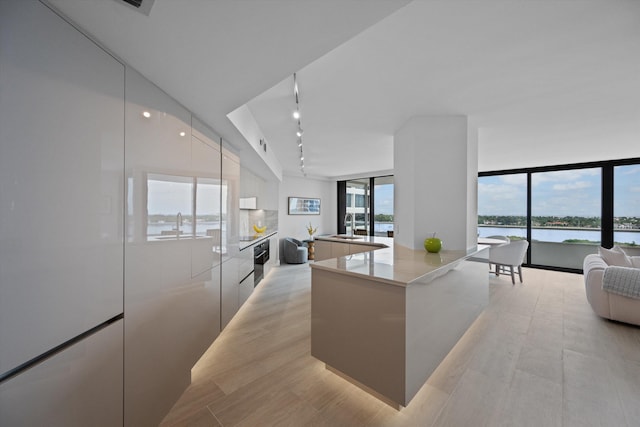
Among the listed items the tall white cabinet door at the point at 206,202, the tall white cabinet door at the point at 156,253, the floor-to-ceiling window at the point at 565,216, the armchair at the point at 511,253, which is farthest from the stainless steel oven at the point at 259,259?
the floor-to-ceiling window at the point at 565,216

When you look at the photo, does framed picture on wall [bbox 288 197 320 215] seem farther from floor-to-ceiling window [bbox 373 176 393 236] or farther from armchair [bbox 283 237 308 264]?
floor-to-ceiling window [bbox 373 176 393 236]

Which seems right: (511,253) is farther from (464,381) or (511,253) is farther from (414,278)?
(414,278)

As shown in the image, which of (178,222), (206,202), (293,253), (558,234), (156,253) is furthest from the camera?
(293,253)

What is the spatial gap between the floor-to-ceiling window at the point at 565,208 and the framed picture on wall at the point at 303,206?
476cm

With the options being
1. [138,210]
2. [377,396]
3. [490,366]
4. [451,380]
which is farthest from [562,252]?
[138,210]

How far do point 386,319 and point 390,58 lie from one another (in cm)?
186

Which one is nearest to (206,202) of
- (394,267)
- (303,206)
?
(394,267)

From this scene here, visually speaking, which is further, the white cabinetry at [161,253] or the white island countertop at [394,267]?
the white island countertop at [394,267]

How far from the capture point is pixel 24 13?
34.0 inches

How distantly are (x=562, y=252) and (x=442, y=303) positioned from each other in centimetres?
598

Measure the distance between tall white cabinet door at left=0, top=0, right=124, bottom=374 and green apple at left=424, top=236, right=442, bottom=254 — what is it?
2.61 meters

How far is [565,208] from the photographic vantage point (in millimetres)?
5617

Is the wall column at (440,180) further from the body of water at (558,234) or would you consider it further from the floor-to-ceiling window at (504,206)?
the body of water at (558,234)

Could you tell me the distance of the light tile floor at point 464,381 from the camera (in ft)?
5.30
